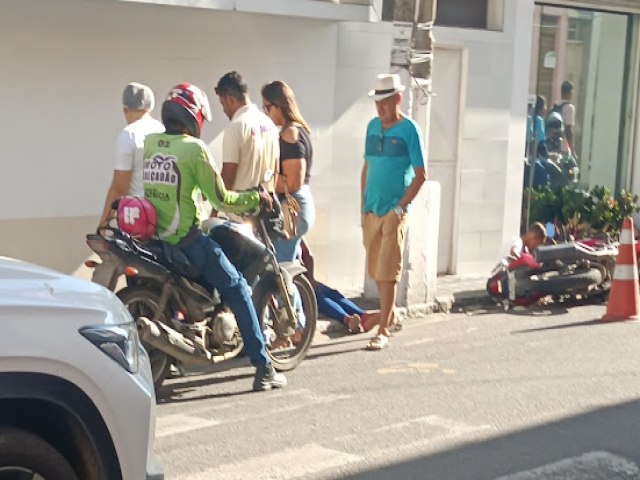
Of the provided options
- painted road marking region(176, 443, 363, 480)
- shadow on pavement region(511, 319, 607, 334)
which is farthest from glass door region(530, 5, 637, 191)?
painted road marking region(176, 443, 363, 480)

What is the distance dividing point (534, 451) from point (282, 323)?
2417mm

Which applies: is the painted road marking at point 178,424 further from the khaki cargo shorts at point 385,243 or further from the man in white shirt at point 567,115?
the man in white shirt at point 567,115

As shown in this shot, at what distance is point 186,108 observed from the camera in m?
7.52

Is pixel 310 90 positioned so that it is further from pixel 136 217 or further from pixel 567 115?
pixel 567 115

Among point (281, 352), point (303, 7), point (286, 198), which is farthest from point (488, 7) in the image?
point (281, 352)

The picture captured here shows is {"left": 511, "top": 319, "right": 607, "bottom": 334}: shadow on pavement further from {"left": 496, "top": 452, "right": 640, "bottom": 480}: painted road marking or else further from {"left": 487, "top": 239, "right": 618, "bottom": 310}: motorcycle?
{"left": 496, "top": 452, "right": 640, "bottom": 480}: painted road marking

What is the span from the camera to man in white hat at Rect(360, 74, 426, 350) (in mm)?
9398

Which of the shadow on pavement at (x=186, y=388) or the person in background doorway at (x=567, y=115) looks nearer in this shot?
the shadow on pavement at (x=186, y=388)

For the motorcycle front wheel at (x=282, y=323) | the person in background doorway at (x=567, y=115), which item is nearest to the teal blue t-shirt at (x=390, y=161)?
the motorcycle front wheel at (x=282, y=323)

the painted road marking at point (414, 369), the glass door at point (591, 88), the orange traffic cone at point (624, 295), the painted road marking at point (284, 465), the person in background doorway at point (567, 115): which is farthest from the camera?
the person in background doorway at point (567, 115)

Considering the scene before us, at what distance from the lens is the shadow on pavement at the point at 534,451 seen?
6234 millimetres

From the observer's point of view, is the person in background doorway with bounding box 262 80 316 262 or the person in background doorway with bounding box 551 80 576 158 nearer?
the person in background doorway with bounding box 262 80 316 262

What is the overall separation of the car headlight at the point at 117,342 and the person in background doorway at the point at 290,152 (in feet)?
14.7

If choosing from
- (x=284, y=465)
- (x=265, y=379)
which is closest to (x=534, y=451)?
(x=284, y=465)
